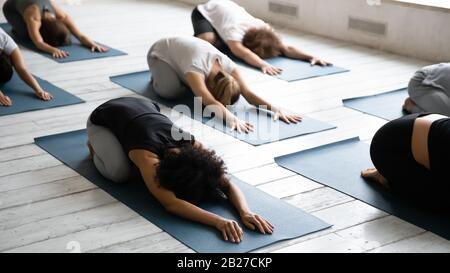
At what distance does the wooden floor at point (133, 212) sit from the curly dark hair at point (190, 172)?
0.66 ft

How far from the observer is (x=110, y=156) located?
3.27 m

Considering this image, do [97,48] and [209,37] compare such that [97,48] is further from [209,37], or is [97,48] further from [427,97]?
[427,97]

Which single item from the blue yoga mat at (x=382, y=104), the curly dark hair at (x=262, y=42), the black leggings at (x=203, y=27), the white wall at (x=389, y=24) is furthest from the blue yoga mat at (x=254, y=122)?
the white wall at (x=389, y=24)

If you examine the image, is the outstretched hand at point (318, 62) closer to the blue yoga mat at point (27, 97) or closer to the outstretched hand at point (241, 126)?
the outstretched hand at point (241, 126)

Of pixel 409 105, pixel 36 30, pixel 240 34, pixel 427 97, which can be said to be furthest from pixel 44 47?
pixel 427 97

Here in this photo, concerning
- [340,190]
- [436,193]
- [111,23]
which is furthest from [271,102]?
[111,23]

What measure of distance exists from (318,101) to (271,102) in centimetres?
34

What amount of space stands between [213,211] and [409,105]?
194cm

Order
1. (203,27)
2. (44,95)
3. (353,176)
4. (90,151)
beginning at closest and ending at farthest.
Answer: (353,176) < (90,151) < (44,95) < (203,27)

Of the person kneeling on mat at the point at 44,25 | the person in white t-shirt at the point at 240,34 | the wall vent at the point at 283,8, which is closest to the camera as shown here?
the person in white t-shirt at the point at 240,34

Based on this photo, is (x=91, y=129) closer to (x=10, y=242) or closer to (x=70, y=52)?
(x=10, y=242)

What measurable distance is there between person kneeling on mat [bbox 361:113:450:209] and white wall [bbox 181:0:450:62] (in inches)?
108

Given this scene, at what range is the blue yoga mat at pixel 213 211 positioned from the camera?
2.76m

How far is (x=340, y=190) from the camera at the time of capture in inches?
129
